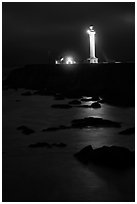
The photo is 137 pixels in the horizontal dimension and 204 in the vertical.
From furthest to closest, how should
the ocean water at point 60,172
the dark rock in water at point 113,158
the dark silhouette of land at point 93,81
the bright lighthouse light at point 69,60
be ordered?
the bright lighthouse light at point 69,60 → the dark silhouette of land at point 93,81 → the dark rock in water at point 113,158 → the ocean water at point 60,172

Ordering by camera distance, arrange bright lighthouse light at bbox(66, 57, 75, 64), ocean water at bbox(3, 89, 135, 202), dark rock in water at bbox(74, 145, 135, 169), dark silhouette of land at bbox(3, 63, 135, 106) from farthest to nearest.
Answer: bright lighthouse light at bbox(66, 57, 75, 64), dark silhouette of land at bbox(3, 63, 135, 106), dark rock in water at bbox(74, 145, 135, 169), ocean water at bbox(3, 89, 135, 202)

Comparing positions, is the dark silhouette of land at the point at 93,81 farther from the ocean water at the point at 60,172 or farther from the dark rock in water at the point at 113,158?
the dark rock in water at the point at 113,158

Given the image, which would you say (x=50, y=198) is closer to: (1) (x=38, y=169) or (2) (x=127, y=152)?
(1) (x=38, y=169)

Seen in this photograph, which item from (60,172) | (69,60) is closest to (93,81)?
(69,60)

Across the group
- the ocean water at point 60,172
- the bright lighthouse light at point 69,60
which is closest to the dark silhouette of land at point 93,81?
the bright lighthouse light at point 69,60

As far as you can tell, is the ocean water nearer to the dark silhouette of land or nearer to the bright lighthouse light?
the dark silhouette of land

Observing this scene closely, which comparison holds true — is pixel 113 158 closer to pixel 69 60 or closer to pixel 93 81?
pixel 93 81

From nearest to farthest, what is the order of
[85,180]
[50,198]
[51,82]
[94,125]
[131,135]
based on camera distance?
[50,198]
[85,180]
[131,135]
[94,125]
[51,82]

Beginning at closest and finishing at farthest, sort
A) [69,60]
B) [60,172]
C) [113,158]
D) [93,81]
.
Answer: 1. [113,158]
2. [60,172]
3. [93,81]
4. [69,60]

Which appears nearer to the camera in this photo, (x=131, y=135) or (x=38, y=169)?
(x=38, y=169)

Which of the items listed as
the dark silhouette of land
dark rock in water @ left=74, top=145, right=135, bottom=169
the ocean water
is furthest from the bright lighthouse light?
dark rock in water @ left=74, top=145, right=135, bottom=169

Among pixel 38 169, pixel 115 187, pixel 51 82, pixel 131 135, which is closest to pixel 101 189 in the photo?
pixel 115 187
